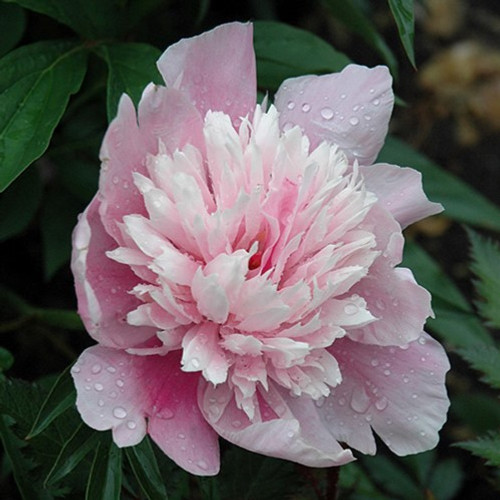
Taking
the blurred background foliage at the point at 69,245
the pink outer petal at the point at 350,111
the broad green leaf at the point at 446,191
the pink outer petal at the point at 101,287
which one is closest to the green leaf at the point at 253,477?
the blurred background foliage at the point at 69,245

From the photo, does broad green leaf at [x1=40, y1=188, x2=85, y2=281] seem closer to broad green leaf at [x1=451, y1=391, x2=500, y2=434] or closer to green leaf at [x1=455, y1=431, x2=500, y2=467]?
green leaf at [x1=455, y1=431, x2=500, y2=467]

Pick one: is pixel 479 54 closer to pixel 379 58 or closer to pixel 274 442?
pixel 379 58

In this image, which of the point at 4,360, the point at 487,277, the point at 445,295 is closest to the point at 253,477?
the point at 4,360

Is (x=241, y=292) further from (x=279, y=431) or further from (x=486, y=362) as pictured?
(x=486, y=362)

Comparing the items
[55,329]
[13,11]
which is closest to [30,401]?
[13,11]

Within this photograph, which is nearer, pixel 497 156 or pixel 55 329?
pixel 55 329

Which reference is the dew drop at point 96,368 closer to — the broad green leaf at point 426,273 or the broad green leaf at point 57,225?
the broad green leaf at point 57,225
